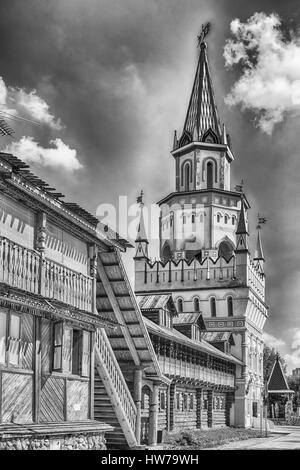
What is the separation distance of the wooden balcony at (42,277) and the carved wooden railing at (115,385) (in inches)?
57.7

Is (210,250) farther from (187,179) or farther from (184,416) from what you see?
(184,416)

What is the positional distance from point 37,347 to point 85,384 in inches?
131

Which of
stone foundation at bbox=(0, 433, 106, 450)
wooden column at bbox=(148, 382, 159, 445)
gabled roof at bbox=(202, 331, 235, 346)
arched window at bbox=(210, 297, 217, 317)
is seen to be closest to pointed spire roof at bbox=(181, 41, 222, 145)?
arched window at bbox=(210, 297, 217, 317)

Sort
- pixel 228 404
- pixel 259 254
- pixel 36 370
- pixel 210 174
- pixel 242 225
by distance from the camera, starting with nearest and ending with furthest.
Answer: pixel 36 370 < pixel 228 404 < pixel 242 225 < pixel 210 174 < pixel 259 254

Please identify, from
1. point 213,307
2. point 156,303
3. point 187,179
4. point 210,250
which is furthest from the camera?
point 187,179

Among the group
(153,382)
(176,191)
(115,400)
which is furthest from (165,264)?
(115,400)

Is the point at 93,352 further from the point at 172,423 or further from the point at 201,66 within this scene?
the point at 201,66

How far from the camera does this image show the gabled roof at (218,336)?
57281 mm

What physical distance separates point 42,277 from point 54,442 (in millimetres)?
3967

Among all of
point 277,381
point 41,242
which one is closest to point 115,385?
point 41,242

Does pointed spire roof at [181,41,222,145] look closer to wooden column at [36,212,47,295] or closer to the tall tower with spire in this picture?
the tall tower with spire

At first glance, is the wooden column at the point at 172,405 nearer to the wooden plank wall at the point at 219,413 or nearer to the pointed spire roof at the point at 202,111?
the wooden plank wall at the point at 219,413

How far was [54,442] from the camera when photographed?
58.3ft

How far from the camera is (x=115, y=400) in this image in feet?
73.1
